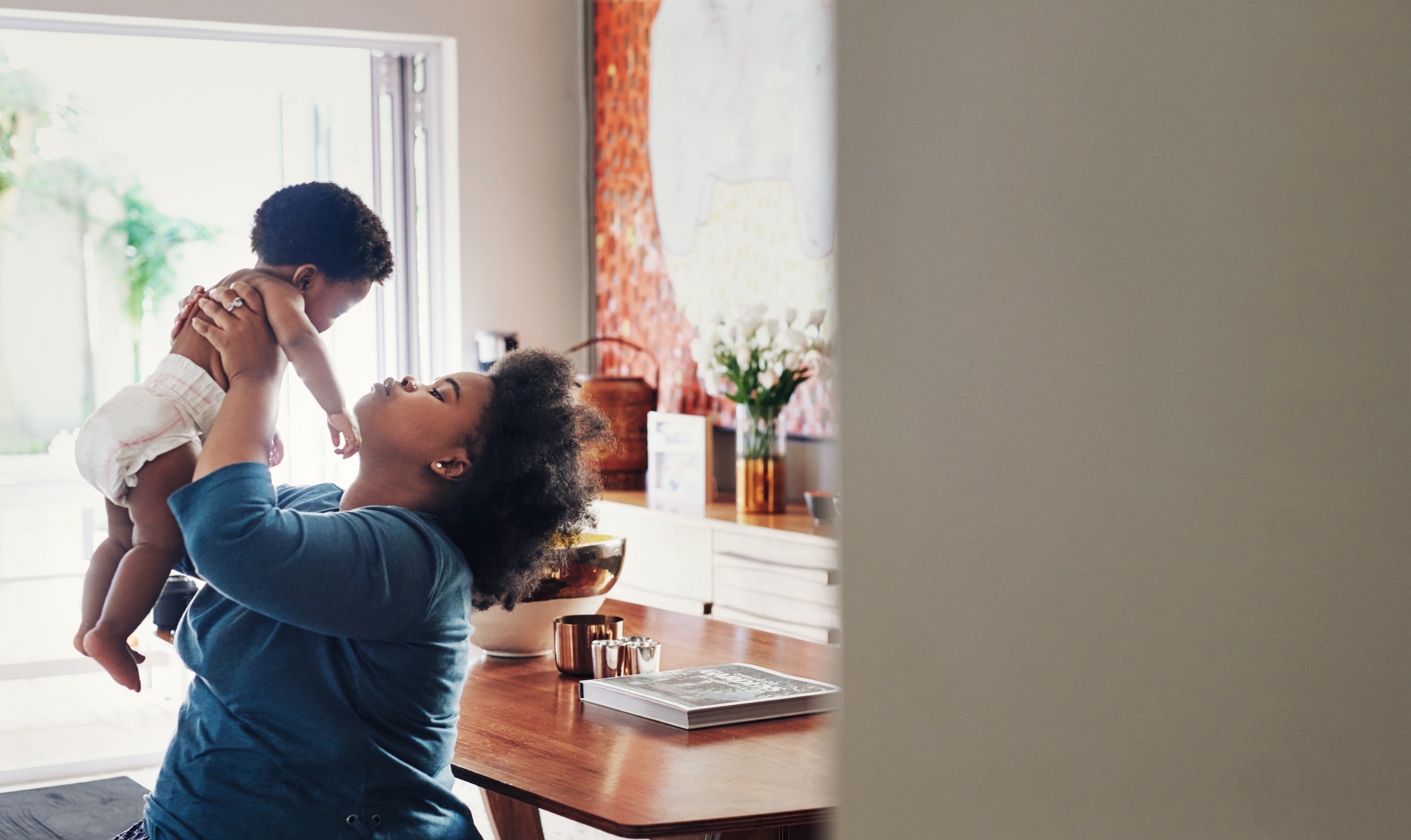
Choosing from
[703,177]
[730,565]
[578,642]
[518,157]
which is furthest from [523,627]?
[518,157]

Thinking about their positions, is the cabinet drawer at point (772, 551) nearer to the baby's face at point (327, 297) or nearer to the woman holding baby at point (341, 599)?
the woman holding baby at point (341, 599)

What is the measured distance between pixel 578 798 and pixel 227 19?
3.51 m

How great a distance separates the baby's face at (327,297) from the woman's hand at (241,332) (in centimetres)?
7

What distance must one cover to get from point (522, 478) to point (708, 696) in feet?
1.27

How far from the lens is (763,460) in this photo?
3455mm

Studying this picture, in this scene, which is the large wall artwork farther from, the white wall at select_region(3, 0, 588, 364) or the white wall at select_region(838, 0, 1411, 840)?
the white wall at select_region(838, 0, 1411, 840)

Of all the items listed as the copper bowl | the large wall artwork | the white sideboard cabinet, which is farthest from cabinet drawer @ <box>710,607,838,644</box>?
the copper bowl

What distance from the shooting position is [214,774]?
4.46ft

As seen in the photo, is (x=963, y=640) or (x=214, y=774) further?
(x=214, y=774)

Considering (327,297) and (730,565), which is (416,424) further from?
(730,565)

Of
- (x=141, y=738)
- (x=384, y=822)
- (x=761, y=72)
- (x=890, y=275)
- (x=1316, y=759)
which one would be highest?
(x=761, y=72)

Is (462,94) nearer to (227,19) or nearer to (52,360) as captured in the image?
(227,19)

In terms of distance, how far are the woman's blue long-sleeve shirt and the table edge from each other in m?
0.16

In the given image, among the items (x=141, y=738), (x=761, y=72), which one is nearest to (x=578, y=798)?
(x=761, y=72)
